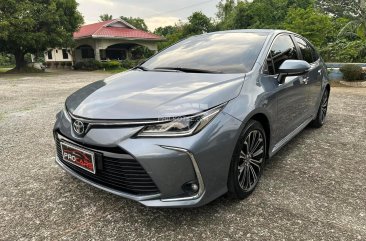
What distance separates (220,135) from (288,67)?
1317 mm

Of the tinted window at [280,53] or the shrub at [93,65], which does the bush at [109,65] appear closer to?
the shrub at [93,65]

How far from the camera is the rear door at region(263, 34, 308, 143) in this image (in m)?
3.24

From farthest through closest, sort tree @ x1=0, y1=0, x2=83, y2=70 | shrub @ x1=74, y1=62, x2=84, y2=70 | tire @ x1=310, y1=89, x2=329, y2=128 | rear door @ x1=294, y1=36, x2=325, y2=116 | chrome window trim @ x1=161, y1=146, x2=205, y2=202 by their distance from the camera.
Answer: shrub @ x1=74, y1=62, x2=84, y2=70, tree @ x1=0, y1=0, x2=83, y2=70, tire @ x1=310, y1=89, x2=329, y2=128, rear door @ x1=294, y1=36, x2=325, y2=116, chrome window trim @ x1=161, y1=146, x2=205, y2=202

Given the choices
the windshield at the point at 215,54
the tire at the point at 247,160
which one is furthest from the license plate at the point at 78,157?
the windshield at the point at 215,54

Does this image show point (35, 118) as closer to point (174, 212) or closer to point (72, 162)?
point (72, 162)

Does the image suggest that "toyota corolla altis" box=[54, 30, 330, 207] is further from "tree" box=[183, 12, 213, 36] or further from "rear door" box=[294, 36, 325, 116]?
"tree" box=[183, 12, 213, 36]

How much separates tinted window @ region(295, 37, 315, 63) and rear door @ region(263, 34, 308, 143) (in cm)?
27

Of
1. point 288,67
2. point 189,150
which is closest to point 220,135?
point 189,150

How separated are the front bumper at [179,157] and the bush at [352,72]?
9.79 metres

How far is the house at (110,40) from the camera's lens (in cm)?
2747

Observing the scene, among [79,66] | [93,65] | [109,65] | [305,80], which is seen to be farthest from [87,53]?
[305,80]

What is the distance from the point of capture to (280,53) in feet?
11.8

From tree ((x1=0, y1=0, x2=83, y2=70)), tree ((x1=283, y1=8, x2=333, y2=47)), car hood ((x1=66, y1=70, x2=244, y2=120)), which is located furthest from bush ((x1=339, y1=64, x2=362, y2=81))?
tree ((x1=0, y1=0, x2=83, y2=70))

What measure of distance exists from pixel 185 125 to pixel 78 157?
92 centimetres
